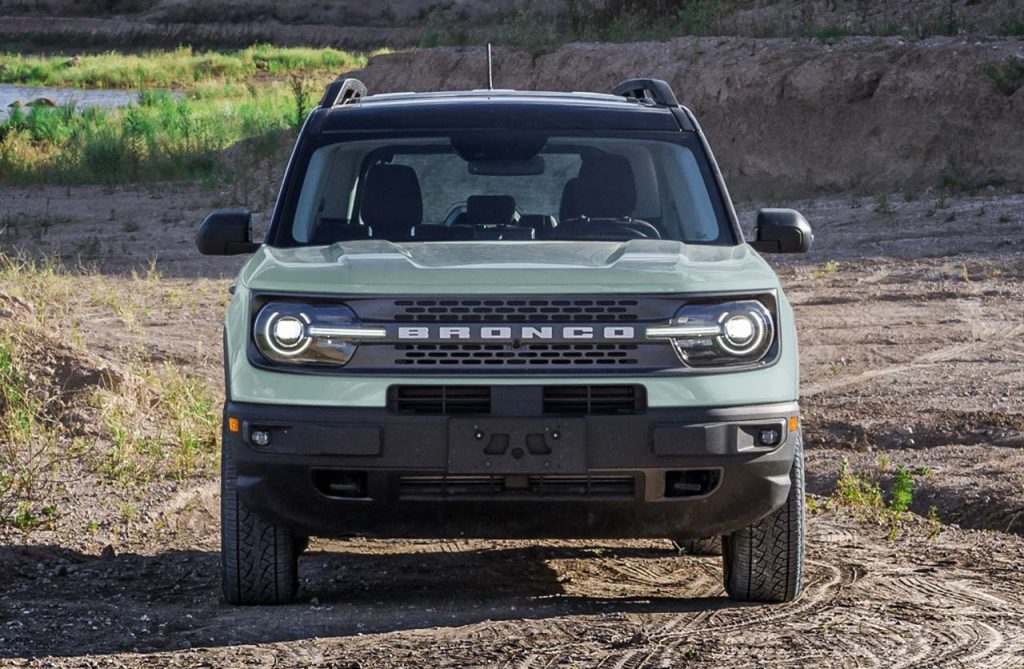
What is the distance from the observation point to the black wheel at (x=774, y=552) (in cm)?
551

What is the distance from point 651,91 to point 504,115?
2.53 feet

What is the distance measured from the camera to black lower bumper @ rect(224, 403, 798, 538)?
5.00 m

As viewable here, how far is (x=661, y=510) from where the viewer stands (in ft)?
17.0

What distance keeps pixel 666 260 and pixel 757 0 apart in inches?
1198

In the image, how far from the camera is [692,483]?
521cm

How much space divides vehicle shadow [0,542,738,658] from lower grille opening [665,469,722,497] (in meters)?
0.64

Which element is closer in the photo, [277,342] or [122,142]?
[277,342]

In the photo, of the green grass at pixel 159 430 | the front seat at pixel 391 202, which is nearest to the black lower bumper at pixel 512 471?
the front seat at pixel 391 202

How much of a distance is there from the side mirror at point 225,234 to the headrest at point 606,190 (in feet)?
4.18

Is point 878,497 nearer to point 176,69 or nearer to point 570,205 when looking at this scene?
point 570,205

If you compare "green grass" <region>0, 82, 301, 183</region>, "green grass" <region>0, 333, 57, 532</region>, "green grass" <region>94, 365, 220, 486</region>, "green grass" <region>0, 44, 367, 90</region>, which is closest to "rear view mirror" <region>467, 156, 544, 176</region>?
"green grass" <region>0, 333, 57, 532</region>

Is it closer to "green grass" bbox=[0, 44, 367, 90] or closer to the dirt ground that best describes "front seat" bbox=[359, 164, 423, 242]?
the dirt ground

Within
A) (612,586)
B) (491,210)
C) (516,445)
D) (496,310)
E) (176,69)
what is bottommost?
(612,586)

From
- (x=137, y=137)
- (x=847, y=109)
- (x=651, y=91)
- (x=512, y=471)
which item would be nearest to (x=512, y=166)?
(x=651, y=91)
